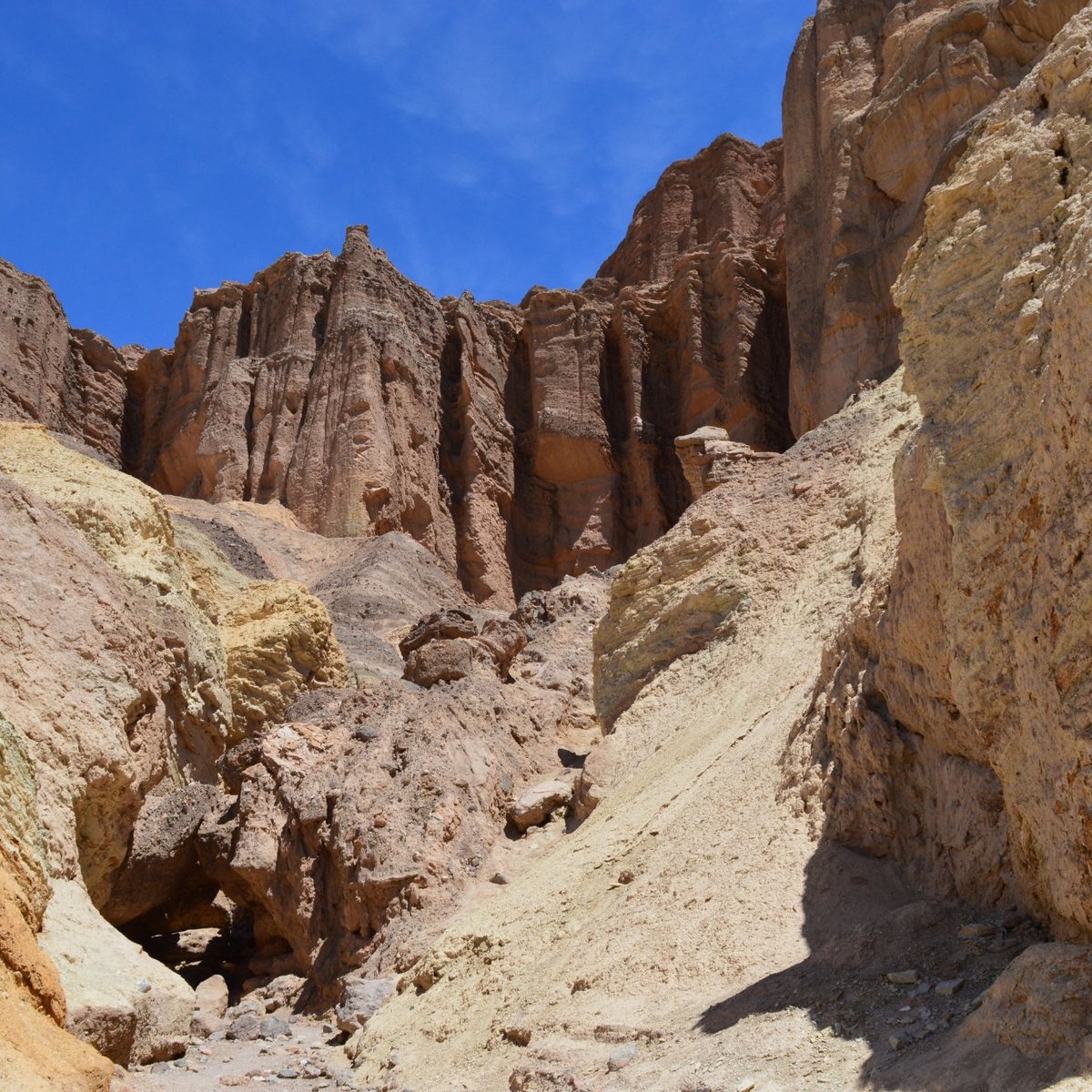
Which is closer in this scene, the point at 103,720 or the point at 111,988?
the point at 111,988

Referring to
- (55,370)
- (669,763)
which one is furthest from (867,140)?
(55,370)

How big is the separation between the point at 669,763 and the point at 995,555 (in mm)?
4928

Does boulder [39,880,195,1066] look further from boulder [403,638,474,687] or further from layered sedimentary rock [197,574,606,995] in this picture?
boulder [403,638,474,687]

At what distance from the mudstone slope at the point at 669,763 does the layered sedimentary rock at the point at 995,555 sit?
0.8 inches

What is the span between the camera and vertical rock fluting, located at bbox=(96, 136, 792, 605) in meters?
35.8

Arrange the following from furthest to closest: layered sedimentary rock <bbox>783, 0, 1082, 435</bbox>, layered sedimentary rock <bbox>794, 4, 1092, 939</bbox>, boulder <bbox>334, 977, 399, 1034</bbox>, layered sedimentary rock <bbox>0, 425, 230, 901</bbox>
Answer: layered sedimentary rock <bbox>783, 0, 1082, 435</bbox> < boulder <bbox>334, 977, 399, 1034</bbox> < layered sedimentary rock <bbox>0, 425, 230, 901</bbox> < layered sedimentary rock <bbox>794, 4, 1092, 939</bbox>

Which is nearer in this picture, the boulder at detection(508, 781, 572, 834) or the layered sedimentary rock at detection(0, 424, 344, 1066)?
the layered sedimentary rock at detection(0, 424, 344, 1066)

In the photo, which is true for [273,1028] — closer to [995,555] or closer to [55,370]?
[995,555]

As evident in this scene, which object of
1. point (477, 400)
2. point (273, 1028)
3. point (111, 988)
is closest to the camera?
point (111, 988)

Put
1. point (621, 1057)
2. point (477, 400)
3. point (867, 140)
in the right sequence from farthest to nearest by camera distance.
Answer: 1. point (477, 400)
2. point (867, 140)
3. point (621, 1057)

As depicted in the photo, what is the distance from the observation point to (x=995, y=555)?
190 inches

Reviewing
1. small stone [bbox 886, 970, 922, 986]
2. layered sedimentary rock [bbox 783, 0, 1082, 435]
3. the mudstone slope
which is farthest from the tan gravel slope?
layered sedimentary rock [bbox 783, 0, 1082, 435]

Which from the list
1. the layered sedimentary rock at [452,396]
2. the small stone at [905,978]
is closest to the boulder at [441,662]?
the small stone at [905,978]

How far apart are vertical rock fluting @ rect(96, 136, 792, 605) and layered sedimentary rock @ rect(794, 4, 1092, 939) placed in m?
28.6
